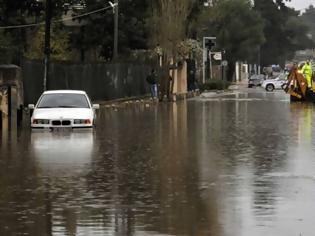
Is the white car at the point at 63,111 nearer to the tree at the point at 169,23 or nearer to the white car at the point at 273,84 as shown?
the tree at the point at 169,23

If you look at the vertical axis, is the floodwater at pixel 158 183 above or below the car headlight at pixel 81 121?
below

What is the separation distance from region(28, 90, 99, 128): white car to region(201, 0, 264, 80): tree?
7165 cm

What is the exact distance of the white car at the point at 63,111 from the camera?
23.2m

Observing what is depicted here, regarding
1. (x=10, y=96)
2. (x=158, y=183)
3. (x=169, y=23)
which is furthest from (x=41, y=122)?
(x=169, y=23)

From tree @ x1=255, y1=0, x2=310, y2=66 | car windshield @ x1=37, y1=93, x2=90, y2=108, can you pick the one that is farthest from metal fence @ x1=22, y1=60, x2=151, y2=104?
tree @ x1=255, y1=0, x2=310, y2=66

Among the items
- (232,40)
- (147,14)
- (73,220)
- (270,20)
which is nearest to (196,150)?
(73,220)

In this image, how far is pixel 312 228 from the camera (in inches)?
368

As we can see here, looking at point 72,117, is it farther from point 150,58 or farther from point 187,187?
point 150,58

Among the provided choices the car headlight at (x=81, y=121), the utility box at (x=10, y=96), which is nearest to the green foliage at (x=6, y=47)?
the utility box at (x=10, y=96)

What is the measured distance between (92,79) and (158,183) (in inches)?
1214

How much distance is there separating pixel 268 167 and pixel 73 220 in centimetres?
608

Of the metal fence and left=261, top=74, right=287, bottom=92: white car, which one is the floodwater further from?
left=261, top=74, right=287, bottom=92: white car

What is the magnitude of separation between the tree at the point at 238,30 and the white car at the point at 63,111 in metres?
71.6

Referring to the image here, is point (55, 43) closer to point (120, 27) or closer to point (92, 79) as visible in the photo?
point (120, 27)
